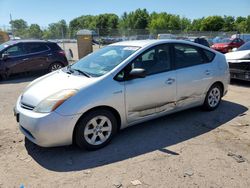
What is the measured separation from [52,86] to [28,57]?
711 centimetres

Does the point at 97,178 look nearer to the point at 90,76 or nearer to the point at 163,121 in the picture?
the point at 90,76

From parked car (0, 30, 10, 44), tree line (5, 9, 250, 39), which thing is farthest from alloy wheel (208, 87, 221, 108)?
tree line (5, 9, 250, 39)

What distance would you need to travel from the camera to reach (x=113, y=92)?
4102mm

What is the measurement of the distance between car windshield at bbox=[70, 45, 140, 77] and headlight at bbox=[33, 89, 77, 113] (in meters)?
0.62

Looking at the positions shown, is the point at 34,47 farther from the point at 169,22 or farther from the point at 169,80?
the point at 169,22

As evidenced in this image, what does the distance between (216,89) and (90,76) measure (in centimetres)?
302

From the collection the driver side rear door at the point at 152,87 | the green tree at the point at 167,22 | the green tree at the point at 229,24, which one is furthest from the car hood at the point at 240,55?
the green tree at the point at 229,24

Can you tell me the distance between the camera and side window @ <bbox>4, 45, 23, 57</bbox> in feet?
34.0

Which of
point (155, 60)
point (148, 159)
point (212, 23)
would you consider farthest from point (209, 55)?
point (212, 23)

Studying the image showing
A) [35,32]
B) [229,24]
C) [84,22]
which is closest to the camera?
[35,32]

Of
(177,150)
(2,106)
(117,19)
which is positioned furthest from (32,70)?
(117,19)

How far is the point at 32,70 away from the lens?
10.8 metres

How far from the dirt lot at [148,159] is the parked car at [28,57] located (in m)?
5.60

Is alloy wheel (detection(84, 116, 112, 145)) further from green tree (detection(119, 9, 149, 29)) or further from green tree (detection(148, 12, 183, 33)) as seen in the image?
green tree (detection(119, 9, 149, 29))
